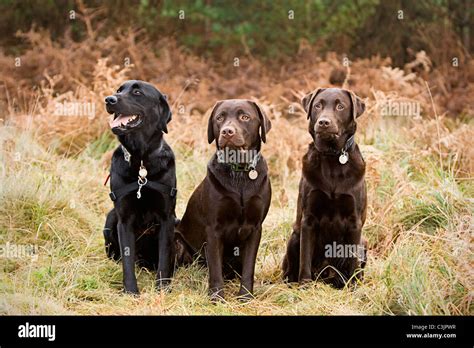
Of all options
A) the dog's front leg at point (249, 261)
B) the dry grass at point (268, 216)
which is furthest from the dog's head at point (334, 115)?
the dry grass at point (268, 216)

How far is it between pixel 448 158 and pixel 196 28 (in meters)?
6.93

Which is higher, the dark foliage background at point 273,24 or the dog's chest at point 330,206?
the dark foliage background at point 273,24

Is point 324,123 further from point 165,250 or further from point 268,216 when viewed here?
point 268,216

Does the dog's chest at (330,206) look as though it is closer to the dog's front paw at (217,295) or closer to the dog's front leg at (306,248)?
the dog's front leg at (306,248)

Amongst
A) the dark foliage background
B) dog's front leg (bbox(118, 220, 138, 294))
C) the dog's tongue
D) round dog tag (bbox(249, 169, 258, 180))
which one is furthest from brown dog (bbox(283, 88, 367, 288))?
the dark foliage background

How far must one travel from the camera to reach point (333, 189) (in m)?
4.65

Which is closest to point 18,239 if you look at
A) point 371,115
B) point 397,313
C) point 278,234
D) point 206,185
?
point 206,185

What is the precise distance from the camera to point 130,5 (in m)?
12.2

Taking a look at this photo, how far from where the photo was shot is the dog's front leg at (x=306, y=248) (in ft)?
15.6

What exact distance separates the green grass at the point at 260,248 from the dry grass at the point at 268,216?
0.01 metres

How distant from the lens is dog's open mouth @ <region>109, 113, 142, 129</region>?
4.62 metres

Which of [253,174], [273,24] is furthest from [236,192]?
[273,24]

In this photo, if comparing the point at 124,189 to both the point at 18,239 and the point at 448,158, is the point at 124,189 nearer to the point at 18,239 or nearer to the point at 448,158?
the point at 18,239

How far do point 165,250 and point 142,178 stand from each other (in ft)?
1.67
